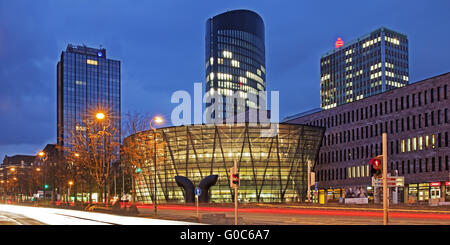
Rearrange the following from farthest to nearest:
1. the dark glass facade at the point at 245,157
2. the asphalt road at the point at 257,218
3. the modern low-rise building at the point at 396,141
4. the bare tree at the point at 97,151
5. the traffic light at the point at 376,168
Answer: the dark glass facade at the point at 245,157 < the modern low-rise building at the point at 396,141 < the bare tree at the point at 97,151 < the asphalt road at the point at 257,218 < the traffic light at the point at 376,168

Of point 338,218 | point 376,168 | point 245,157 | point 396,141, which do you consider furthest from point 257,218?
point 245,157

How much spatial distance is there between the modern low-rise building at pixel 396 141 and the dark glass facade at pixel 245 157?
6346 millimetres

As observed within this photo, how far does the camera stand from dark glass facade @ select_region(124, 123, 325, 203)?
99.9m

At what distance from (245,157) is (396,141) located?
2868 cm

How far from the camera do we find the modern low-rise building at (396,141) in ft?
257

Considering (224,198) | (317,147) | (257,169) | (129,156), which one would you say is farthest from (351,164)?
(129,156)

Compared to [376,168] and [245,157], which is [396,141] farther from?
[376,168]

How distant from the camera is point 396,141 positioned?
8844 centimetres

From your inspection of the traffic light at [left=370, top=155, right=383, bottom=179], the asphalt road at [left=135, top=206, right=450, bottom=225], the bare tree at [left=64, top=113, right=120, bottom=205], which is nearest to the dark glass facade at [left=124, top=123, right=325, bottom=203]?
the bare tree at [left=64, top=113, right=120, bottom=205]

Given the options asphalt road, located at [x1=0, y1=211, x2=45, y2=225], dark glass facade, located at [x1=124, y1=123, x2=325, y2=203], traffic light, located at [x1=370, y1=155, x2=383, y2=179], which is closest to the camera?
traffic light, located at [x1=370, y1=155, x2=383, y2=179]

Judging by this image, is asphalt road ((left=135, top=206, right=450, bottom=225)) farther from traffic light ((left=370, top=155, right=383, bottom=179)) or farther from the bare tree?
the bare tree

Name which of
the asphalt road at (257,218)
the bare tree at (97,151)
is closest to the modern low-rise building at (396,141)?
the asphalt road at (257,218)

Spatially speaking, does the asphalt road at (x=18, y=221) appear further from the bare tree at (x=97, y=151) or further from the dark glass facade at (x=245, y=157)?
the dark glass facade at (x=245, y=157)

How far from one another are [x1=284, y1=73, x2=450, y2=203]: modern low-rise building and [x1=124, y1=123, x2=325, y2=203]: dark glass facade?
6.35 m
